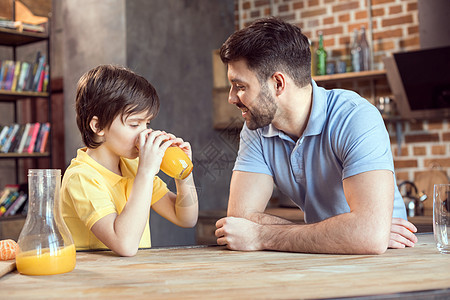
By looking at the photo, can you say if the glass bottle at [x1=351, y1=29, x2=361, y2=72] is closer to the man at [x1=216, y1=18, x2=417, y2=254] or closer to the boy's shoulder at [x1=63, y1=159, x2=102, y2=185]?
the man at [x1=216, y1=18, x2=417, y2=254]

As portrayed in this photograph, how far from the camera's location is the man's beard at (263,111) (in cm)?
157

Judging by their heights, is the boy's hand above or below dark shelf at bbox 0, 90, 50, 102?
below

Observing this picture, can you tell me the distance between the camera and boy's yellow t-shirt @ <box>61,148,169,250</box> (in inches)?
47.4

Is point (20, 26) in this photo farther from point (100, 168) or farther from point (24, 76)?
point (100, 168)

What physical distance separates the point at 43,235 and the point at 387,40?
307 centimetres

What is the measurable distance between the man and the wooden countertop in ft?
0.69

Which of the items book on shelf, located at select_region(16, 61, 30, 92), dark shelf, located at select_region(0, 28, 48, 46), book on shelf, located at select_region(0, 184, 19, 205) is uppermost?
dark shelf, located at select_region(0, 28, 48, 46)

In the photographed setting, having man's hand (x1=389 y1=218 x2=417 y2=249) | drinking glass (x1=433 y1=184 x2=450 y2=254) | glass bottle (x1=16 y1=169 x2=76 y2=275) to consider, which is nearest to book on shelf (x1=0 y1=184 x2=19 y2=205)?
glass bottle (x1=16 y1=169 x2=76 y2=275)

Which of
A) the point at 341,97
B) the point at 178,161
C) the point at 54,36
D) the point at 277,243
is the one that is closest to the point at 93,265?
the point at 178,161

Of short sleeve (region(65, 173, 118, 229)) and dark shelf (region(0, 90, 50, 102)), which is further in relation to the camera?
dark shelf (region(0, 90, 50, 102))

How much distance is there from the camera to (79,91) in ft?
4.45

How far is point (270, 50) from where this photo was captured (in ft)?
5.09

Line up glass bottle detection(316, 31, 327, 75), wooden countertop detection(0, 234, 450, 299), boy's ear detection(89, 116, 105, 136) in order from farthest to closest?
glass bottle detection(316, 31, 327, 75) < boy's ear detection(89, 116, 105, 136) < wooden countertop detection(0, 234, 450, 299)

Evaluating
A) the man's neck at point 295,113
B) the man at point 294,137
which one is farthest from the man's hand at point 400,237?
the man's neck at point 295,113
